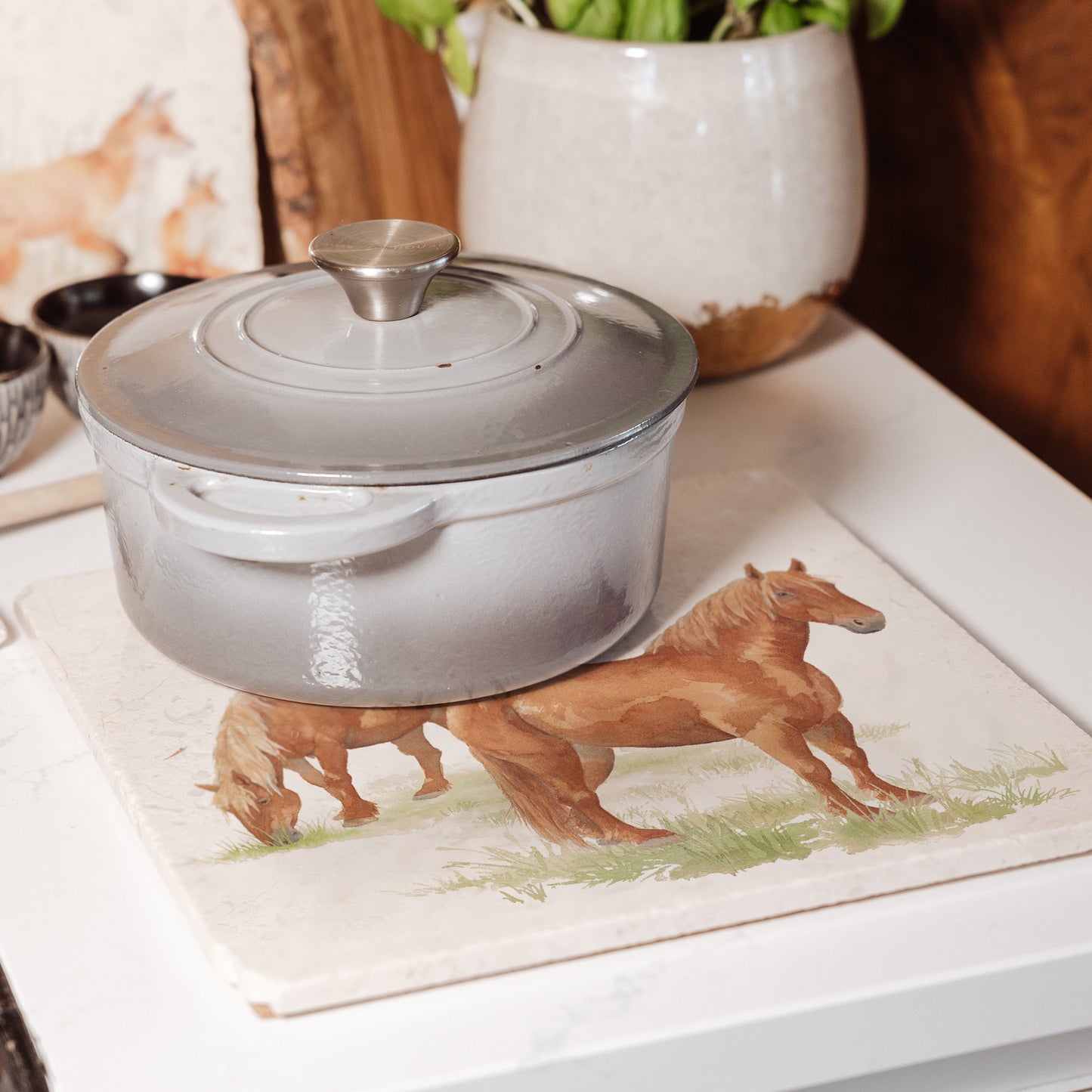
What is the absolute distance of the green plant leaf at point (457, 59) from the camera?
0.81 meters

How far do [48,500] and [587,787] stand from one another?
38 cm

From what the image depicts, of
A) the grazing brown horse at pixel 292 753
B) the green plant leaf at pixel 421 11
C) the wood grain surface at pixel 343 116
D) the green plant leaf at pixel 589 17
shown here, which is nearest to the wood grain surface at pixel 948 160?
the wood grain surface at pixel 343 116

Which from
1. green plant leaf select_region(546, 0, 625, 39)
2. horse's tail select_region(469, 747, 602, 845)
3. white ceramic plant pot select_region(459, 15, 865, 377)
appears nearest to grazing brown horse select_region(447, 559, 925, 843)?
horse's tail select_region(469, 747, 602, 845)

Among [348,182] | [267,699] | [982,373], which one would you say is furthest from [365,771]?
[982,373]

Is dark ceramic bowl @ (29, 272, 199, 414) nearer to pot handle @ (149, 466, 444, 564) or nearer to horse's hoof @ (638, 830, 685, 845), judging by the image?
pot handle @ (149, 466, 444, 564)

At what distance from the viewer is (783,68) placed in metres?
0.76

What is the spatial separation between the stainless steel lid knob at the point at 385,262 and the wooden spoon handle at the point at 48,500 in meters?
0.25

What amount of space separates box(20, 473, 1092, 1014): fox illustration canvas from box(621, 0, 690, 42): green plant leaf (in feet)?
1.20

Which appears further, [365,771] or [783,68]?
[783,68]

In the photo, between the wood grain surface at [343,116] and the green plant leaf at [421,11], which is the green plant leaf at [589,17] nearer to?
the green plant leaf at [421,11]

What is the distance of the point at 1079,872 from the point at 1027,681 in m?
Result: 0.13

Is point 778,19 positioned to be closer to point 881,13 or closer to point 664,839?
point 881,13

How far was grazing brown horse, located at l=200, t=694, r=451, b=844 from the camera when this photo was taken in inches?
19.2

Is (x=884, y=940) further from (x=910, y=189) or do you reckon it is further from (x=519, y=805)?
(x=910, y=189)
